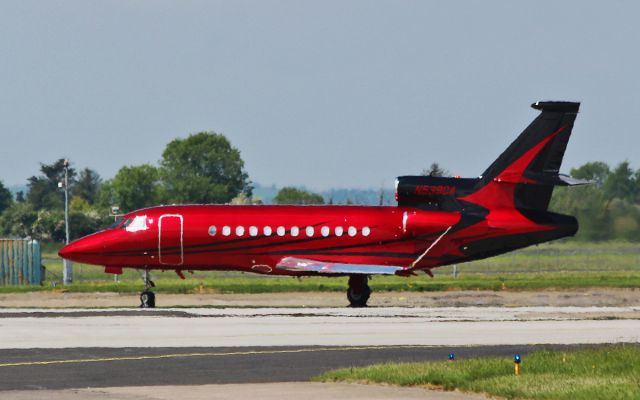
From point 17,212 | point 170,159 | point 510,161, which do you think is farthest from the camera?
point 170,159

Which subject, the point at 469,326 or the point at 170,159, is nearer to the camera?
the point at 469,326

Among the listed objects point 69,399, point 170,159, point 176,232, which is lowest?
point 69,399

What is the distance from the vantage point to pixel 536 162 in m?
49.8

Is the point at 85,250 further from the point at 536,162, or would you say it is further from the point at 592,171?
the point at 592,171

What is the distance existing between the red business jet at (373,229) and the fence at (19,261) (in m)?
19.7

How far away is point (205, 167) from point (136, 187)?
12380mm

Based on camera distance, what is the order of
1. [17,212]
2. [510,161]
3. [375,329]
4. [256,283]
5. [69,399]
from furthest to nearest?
[17,212] → [256,283] → [510,161] → [375,329] → [69,399]

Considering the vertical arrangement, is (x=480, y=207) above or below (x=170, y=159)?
below

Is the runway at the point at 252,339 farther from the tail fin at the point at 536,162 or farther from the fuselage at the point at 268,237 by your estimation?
the tail fin at the point at 536,162

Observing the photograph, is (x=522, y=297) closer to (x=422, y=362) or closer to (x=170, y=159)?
(x=422, y=362)

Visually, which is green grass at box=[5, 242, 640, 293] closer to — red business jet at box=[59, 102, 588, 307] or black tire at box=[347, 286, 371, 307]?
black tire at box=[347, 286, 371, 307]

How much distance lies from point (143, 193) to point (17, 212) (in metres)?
13.0

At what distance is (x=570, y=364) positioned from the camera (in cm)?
2698

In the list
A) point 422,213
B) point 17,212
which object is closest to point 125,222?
point 422,213
